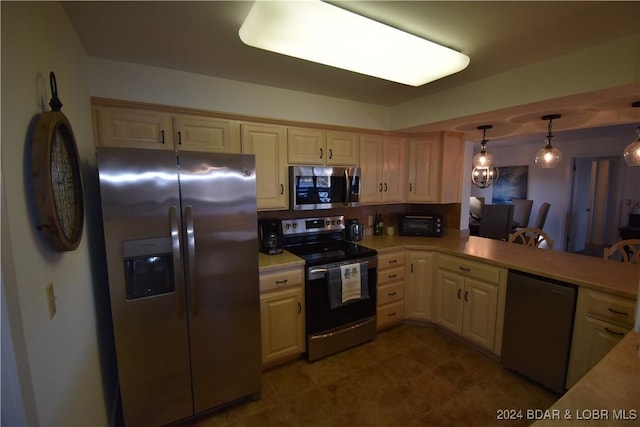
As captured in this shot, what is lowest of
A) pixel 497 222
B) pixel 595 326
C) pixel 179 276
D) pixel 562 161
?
pixel 595 326

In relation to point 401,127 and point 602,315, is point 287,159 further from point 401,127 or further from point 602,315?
point 602,315

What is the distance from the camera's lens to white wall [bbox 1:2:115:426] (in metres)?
0.81

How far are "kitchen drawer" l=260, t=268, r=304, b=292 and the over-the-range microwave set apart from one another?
0.59 metres

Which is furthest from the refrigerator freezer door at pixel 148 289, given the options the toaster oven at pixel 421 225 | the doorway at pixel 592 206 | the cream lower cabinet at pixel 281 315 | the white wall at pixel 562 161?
the doorway at pixel 592 206

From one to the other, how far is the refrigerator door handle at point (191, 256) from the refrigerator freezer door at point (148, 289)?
5 centimetres

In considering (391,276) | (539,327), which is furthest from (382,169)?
(539,327)

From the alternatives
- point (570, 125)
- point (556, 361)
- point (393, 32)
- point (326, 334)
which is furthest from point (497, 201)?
point (393, 32)

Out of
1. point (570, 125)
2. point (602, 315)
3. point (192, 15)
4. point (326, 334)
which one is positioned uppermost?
point (192, 15)

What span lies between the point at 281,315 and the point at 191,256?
0.94 meters

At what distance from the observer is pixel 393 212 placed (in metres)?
3.54

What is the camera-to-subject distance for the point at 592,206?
5898mm

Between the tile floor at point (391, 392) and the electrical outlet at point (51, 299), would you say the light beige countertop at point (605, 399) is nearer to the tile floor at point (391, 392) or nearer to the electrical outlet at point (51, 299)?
the tile floor at point (391, 392)

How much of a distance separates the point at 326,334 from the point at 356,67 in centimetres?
207

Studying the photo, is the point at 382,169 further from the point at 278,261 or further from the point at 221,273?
the point at 221,273
